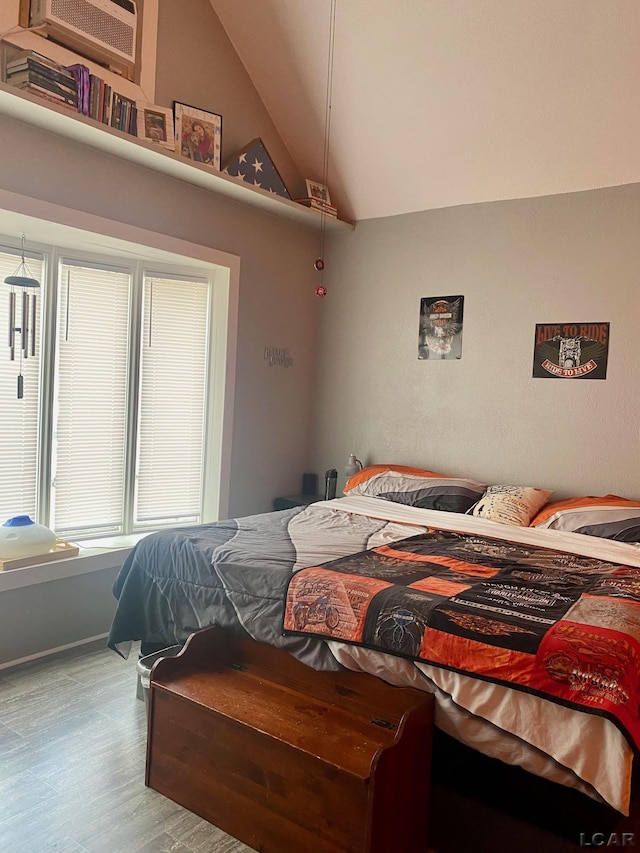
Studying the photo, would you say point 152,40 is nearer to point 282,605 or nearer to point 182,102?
point 182,102

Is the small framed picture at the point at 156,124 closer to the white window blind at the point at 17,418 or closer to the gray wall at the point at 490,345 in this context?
the white window blind at the point at 17,418

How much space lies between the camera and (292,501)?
167 inches

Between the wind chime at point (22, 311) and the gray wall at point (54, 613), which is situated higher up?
the wind chime at point (22, 311)

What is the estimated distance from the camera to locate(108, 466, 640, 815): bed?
5.46ft

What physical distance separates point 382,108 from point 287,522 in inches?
93.4

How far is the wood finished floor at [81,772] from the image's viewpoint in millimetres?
1900

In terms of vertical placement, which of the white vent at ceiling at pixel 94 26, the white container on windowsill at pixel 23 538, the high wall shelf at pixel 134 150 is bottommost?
the white container on windowsill at pixel 23 538

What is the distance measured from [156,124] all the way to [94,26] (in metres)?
0.47

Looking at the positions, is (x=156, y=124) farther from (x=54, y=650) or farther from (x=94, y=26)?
(x=54, y=650)

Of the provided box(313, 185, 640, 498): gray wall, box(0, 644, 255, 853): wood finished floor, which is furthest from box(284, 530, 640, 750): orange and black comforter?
box(313, 185, 640, 498): gray wall

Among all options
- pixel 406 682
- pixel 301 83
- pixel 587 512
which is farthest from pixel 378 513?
pixel 301 83

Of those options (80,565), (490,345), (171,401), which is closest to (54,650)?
(80,565)

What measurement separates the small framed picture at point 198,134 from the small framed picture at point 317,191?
74 centimetres

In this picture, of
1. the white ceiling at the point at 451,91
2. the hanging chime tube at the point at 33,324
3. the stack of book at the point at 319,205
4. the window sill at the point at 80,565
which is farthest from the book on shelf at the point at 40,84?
the window sill at the point at 80,565
